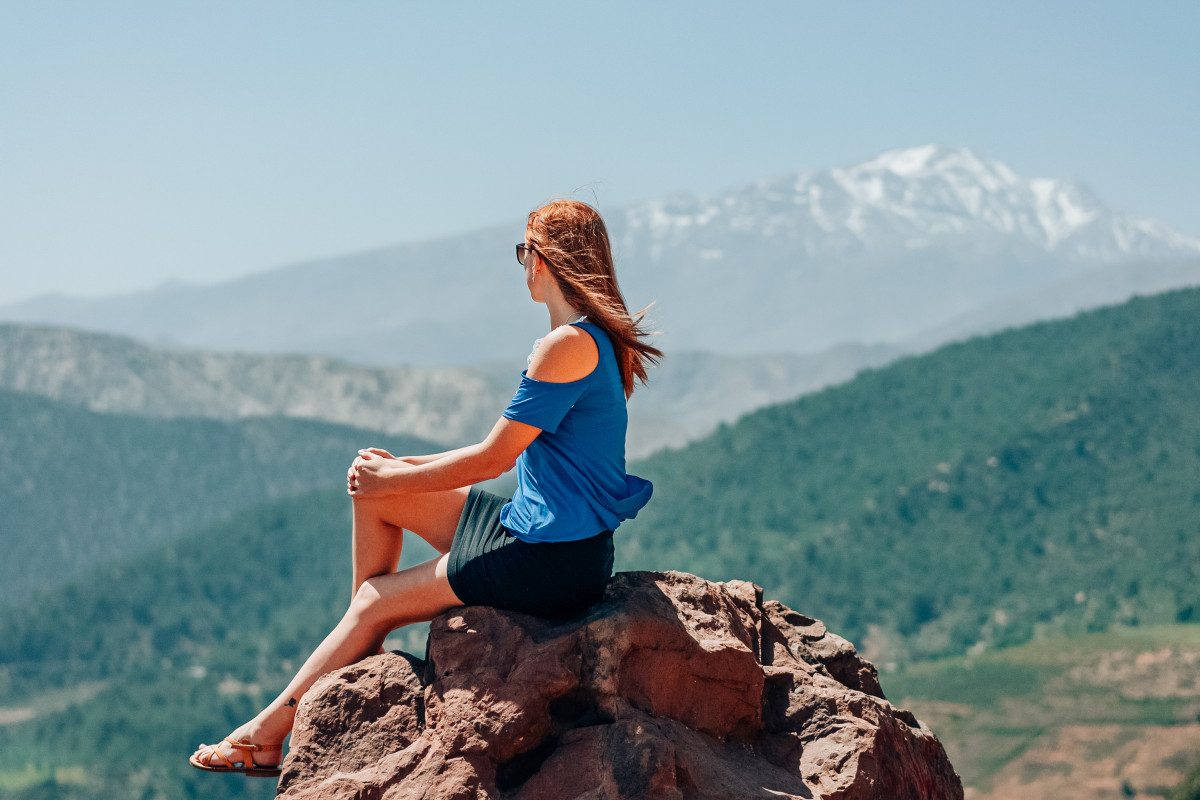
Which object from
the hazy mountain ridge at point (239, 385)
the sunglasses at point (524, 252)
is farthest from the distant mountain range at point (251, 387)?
the sunglasses at point (524, 252)

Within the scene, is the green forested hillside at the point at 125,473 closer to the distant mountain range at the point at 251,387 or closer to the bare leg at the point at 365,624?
the distant mountain range at the point at 251,387

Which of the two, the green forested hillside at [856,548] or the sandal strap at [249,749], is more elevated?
the sandal strap at [249,749]

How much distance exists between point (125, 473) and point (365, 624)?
4945 inches

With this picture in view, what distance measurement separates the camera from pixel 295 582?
91125 mm

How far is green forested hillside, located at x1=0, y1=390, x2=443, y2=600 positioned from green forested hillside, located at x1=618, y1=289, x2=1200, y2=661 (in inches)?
2144

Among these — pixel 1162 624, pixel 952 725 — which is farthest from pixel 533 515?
pixel 1162 624

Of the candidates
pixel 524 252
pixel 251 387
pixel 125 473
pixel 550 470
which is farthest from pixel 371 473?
pixel 251 387

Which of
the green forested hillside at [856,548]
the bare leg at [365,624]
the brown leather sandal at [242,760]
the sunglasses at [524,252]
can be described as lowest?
the green forested hillside at [856,548]

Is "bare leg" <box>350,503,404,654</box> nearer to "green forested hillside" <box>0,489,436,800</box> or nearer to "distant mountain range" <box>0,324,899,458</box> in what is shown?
"green forested hillside" <box>0,489,436,800</box>

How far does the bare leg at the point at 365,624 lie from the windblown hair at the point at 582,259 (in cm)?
147

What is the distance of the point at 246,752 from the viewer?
27.9 feet

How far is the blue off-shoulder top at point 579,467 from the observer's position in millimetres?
7980

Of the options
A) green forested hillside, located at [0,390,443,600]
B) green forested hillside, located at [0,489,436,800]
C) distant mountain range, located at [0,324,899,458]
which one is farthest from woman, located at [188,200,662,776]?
distant mountain range, located at [0,324,899,458]

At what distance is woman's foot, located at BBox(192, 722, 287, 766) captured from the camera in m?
8.45
